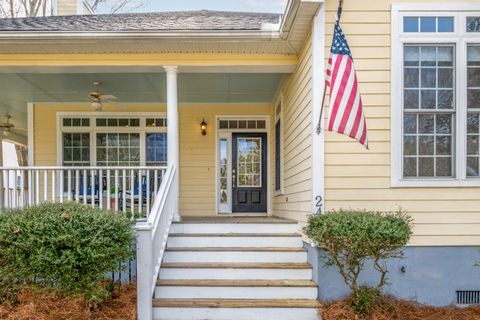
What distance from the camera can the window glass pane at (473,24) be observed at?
4.83 meters

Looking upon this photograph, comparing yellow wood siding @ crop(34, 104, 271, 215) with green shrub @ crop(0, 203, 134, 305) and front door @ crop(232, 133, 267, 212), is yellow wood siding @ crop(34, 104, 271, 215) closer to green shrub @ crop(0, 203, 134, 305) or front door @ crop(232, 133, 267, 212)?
front door @ crop(232, 133, 267, 212)

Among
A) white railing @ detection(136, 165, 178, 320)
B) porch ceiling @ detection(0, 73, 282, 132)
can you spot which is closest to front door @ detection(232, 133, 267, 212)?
porch ceiling @ detection(0, 73, 282, 132)

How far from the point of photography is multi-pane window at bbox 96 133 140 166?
9.01 m

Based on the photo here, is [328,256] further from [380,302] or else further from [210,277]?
[210,277]

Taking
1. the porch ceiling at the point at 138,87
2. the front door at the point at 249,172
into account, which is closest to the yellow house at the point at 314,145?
the porch ceiling at the point at 138,87

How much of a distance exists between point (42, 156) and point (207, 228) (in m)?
5.07

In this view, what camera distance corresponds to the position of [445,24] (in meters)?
4.83

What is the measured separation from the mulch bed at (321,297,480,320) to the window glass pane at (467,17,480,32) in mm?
3052

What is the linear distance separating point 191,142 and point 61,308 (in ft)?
16.4

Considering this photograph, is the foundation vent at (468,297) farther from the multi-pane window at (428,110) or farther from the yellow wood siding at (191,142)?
the yellow wood siding at (191,142)

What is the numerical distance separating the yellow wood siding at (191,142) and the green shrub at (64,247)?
472 cm

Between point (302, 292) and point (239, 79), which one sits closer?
point (302, 292)

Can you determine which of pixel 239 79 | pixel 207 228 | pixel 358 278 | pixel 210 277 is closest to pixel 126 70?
Result: pixel 239 79

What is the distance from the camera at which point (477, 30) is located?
4.83 meters
